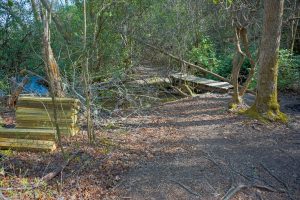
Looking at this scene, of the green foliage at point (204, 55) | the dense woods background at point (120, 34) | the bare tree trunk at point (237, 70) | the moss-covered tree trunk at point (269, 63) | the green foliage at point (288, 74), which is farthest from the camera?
the green foliage at point (204, 55)

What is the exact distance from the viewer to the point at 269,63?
551cm

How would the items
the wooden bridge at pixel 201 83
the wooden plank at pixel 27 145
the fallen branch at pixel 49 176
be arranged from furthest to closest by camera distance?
the wooden bridge at pixel 201 83
the wooden plank at pixel 27 145
the fallen branch at pixel 49 176

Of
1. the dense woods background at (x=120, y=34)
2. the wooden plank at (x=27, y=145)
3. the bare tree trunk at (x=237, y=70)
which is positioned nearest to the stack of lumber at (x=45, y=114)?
the wooden plank at (x=27, y=145)

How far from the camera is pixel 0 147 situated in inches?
183

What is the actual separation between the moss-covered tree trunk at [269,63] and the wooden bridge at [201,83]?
3.91 meters

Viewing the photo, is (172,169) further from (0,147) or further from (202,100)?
(202,100)

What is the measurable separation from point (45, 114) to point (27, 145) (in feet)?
2.73

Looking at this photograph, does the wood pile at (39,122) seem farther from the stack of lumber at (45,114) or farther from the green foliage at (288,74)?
the green foliage at (288,74)

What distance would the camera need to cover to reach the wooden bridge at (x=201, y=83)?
9.83 metres

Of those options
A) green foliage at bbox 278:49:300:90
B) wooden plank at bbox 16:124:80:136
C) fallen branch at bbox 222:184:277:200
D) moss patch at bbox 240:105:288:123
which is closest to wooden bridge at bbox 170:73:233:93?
green foliage at bbox 278:49:300:90

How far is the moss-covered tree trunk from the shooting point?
5.37 metres

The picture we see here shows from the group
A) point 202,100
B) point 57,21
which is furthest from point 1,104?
point 202,100

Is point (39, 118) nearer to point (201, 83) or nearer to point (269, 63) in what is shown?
point (269, 63)

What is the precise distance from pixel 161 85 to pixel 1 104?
16.0 feet
